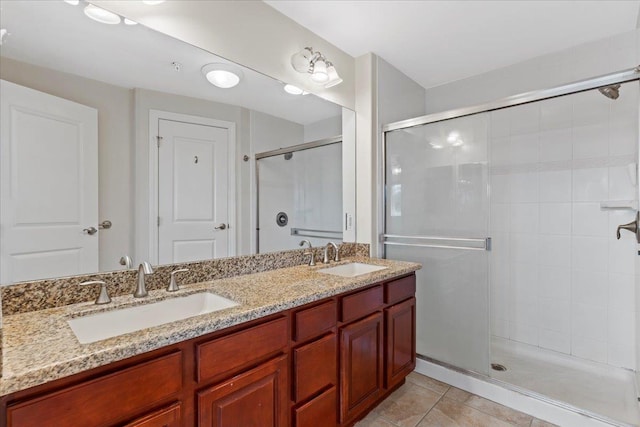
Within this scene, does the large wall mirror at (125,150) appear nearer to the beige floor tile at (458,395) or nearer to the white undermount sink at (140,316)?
the white undermount sink at (140,316)

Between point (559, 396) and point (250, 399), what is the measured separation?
196 cm

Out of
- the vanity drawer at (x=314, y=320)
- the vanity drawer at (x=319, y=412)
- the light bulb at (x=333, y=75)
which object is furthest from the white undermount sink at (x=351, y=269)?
the light bulb at (x=333, y=75)

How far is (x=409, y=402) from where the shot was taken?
2.01 m

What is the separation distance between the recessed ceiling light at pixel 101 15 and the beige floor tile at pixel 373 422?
2.33 metres

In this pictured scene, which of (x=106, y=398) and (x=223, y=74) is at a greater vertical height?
(x=223, y=74)

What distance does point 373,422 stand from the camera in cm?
182

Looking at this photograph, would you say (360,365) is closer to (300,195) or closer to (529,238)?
(300,195)

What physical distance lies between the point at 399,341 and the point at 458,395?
591 mm

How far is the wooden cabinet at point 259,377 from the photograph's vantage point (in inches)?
31.3

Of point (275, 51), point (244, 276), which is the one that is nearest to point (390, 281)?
point (244, 276)

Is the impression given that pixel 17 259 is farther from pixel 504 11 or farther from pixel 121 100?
pixel 504 11

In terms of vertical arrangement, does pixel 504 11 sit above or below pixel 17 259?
above

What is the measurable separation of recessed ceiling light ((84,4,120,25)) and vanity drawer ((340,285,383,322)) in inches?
62.9

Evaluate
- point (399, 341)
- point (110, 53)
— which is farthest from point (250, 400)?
point (110, 53)
